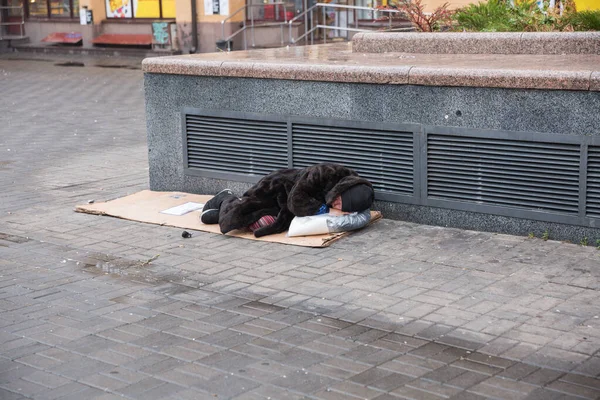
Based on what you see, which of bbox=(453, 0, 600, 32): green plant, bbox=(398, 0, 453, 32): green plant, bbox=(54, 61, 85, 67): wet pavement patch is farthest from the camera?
bbox=(54, 61, 85, 67): wet pavement patch

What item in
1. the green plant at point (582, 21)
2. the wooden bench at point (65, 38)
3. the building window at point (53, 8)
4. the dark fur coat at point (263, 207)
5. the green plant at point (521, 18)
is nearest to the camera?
the dark fur coat at point (263, 207)

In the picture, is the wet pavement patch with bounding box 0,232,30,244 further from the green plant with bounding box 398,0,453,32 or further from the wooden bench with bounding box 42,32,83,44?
the wooden bench with bounding box 42,32,83,44

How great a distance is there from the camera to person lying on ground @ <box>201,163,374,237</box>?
747 cm

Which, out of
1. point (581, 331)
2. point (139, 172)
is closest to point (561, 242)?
point (581, 331)

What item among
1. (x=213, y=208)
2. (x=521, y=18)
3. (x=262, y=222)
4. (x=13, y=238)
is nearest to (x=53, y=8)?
(x=521, y=18)

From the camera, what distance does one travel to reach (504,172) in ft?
23.7

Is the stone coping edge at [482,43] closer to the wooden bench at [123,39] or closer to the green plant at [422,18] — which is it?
the green plant at [422,18]

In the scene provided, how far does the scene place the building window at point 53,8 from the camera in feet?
98.2

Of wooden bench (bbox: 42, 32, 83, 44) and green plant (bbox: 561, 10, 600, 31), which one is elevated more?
green plant (bbox: 561, 10, 600, 31)

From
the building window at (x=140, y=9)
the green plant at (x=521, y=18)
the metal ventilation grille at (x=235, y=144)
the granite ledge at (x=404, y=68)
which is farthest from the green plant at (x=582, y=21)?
the building window at (x=140, y=9)

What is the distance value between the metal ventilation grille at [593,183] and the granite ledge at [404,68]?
481 millimetres

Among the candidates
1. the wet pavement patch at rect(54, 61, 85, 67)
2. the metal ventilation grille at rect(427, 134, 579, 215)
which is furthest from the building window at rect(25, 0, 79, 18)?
the metal ventilation grille at rect(427, 134, 579, 215)

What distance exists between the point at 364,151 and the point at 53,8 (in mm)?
25133

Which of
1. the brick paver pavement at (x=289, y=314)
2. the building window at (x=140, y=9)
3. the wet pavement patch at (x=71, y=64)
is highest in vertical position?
the building window at (x=140, y=9)
